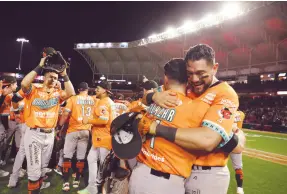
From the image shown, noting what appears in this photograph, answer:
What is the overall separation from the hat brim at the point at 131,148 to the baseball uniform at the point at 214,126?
50cm

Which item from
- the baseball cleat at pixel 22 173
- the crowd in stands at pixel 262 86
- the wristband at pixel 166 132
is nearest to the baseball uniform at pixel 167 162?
the wristband at pixel 166 132

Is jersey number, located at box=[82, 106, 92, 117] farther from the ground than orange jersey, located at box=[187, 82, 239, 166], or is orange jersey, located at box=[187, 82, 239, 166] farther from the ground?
orange jersey, located at box=[187, 82, 239, 166]

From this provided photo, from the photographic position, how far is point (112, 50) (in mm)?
42656

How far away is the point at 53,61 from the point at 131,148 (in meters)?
2.60

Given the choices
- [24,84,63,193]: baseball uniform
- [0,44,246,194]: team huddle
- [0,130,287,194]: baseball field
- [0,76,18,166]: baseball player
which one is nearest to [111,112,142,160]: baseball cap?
[0,44,246,194]: team huddle

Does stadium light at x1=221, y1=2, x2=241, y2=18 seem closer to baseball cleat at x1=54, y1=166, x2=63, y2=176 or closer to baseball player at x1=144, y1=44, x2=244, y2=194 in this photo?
baseball cleat at x1=54, y1=166, x2=63, y2=176

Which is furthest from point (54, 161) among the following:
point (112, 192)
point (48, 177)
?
point (112, 192)

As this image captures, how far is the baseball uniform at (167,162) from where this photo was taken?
5.66 ft

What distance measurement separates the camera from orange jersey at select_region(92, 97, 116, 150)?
14.5 feet

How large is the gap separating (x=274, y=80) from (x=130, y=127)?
3246 centimetres

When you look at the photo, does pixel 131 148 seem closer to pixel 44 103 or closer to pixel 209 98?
pixel 209 98

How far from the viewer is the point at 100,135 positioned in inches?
179

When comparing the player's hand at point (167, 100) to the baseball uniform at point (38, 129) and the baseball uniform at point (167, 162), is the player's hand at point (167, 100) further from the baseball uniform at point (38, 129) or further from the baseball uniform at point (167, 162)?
the baseball uniform at point (38, 129)

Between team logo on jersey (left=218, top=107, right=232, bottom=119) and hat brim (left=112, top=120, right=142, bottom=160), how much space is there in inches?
25.4
